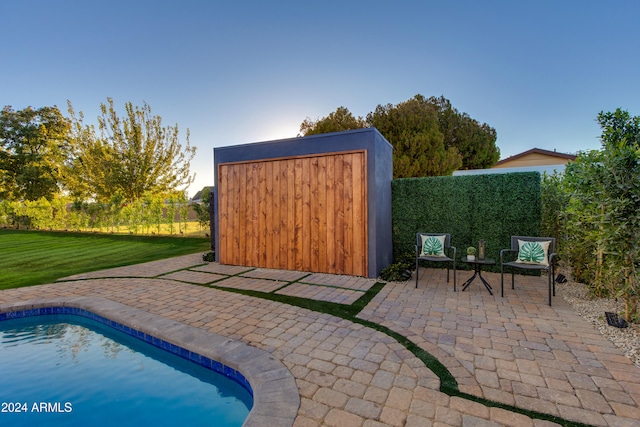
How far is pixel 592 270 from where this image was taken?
4402 millimetres

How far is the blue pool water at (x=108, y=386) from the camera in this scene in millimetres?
2242

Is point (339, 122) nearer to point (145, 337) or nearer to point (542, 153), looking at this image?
point (542, 153)

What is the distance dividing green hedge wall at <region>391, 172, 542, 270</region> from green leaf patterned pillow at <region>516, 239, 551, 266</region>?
1326 mm

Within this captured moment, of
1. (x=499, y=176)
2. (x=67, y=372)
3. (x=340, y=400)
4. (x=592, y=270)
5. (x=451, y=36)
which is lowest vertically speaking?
(x=67, y=372)

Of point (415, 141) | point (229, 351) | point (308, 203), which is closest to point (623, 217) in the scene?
point (229, 351)

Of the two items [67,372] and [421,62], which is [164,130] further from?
[67,372]

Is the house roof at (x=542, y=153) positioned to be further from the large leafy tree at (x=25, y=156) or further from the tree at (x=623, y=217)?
the large leafy tree at (x=25, y=156)

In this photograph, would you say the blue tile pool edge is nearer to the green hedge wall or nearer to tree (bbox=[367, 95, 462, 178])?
the green hedge wall

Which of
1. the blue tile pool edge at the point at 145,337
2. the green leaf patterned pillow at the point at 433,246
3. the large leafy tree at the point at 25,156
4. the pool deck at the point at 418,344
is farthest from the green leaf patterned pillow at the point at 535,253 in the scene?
the large leafy tree at the point at 25,156

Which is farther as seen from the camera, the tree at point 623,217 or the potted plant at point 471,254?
the potted plant at point 471,254

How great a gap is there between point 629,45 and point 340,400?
11241 millimetres

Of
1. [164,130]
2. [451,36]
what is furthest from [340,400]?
[164,130]

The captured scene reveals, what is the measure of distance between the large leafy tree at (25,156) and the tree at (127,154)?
9.14 metres

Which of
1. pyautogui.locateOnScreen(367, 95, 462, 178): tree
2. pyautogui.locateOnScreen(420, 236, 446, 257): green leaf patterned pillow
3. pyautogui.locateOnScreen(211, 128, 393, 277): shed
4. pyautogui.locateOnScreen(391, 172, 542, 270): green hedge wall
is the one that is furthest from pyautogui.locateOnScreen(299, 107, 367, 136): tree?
pyautogui.locateOnScreen(420, 236, 446, 257): green leaf patterned pillow
